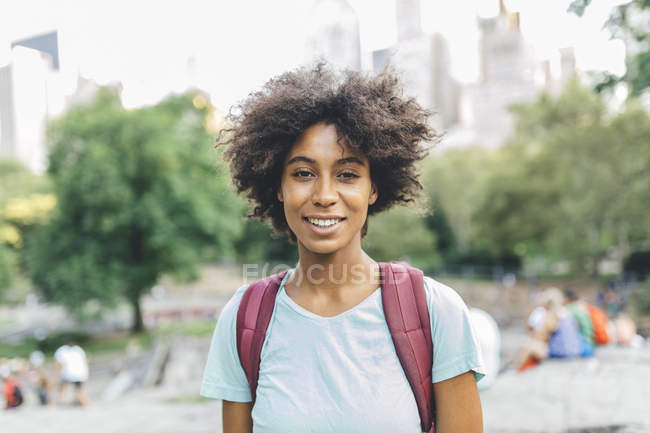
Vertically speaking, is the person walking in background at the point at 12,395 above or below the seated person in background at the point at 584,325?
below

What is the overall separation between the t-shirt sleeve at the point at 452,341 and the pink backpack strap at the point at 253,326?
1.78 ft

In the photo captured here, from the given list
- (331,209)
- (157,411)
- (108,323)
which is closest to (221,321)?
(331,209)

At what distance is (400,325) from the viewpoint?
5.49ft

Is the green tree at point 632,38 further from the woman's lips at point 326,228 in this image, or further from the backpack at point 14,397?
the backpack at point 14,397

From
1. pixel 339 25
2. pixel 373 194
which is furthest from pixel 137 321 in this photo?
pixel 339 25

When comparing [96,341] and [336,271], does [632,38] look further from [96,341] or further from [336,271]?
[96,341]

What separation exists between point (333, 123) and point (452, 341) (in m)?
0.79

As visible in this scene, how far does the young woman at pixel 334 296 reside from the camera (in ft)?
5.40

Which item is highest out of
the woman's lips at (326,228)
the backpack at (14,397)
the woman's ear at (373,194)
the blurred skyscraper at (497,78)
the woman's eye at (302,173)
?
the blurred skyscraper at (497,78)

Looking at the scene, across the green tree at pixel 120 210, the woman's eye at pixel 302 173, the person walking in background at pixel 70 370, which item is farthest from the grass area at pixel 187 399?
the green tree at pixel 120 210

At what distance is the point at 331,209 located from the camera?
1.75 m

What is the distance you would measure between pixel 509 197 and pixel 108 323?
21156 mm

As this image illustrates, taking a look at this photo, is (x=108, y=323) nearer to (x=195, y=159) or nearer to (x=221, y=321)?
(x=195, y=159)

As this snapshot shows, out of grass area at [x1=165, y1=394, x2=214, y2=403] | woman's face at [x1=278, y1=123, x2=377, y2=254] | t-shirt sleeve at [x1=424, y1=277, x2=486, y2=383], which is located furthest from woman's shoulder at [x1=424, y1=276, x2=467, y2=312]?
grass area at [x1=165, y1=394, x2=214, y2=403]
